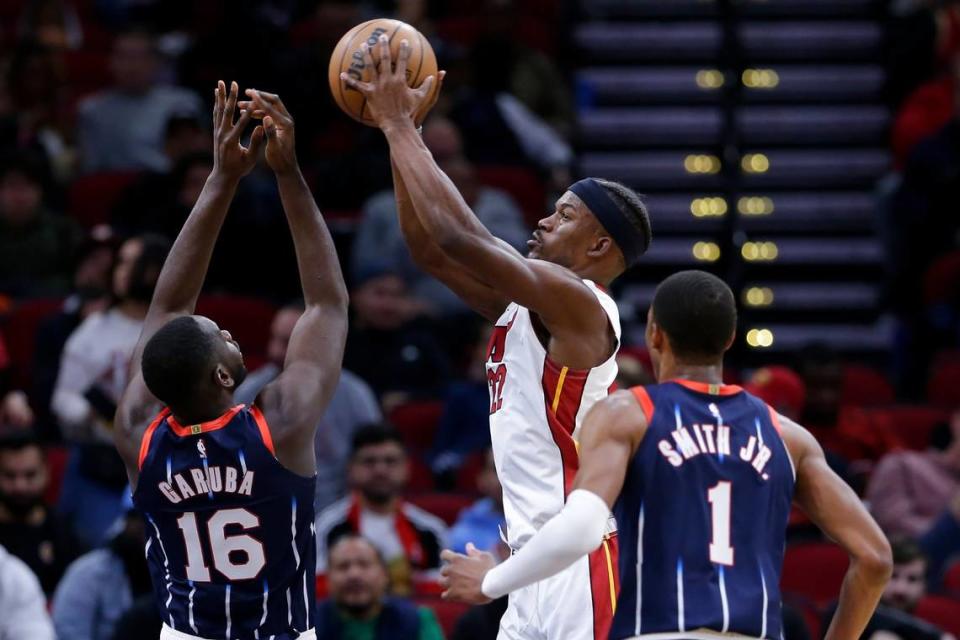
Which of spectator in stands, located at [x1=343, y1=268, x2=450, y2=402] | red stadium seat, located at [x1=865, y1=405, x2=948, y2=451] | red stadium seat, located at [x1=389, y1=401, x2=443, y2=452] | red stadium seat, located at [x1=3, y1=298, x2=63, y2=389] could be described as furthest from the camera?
red stadium seat, located at [x1=865, y1=405, x2=948, y2=451]

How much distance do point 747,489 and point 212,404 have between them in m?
1.54

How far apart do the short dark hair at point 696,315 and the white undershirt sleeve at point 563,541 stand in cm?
54

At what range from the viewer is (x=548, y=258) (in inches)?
217

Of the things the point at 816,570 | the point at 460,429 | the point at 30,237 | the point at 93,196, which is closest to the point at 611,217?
the point at 816,570

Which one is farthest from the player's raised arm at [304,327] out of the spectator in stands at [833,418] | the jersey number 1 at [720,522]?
the spectator in stands at [833,418]

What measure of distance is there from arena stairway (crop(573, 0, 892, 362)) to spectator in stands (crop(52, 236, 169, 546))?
4207 mm

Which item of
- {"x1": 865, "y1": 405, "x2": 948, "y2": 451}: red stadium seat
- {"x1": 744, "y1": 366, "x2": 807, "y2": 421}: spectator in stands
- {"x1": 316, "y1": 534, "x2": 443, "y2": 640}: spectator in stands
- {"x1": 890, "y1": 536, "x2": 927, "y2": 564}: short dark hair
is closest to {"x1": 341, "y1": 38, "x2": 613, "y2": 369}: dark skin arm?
{"x1": 316, "y1": 534, "x2": 443, "y2": 640}: spectator in stands

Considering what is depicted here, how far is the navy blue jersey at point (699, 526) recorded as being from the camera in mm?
4406

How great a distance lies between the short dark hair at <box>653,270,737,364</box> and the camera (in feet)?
15.1

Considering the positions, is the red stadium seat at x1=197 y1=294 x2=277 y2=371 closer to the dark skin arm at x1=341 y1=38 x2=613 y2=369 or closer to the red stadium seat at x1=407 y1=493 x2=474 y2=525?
the red stadium seat at x1=407 y1=493 x2=474 y2=525

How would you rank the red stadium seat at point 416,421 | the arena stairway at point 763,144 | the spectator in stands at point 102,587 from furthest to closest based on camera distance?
the arena stairway at point 763,144 → the red stadium seat at point 416,421 → the spectator in stands at point 102,587

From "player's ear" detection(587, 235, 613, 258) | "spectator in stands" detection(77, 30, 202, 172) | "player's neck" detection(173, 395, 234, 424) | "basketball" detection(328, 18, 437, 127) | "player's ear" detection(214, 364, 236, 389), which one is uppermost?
"spectator in stands" detection(77, 30, 202, 172)

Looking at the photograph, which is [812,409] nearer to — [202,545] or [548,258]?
[548,258]

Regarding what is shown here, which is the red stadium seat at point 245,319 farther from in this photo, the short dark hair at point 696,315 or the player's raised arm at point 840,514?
the player's raised arm at point 840,514
